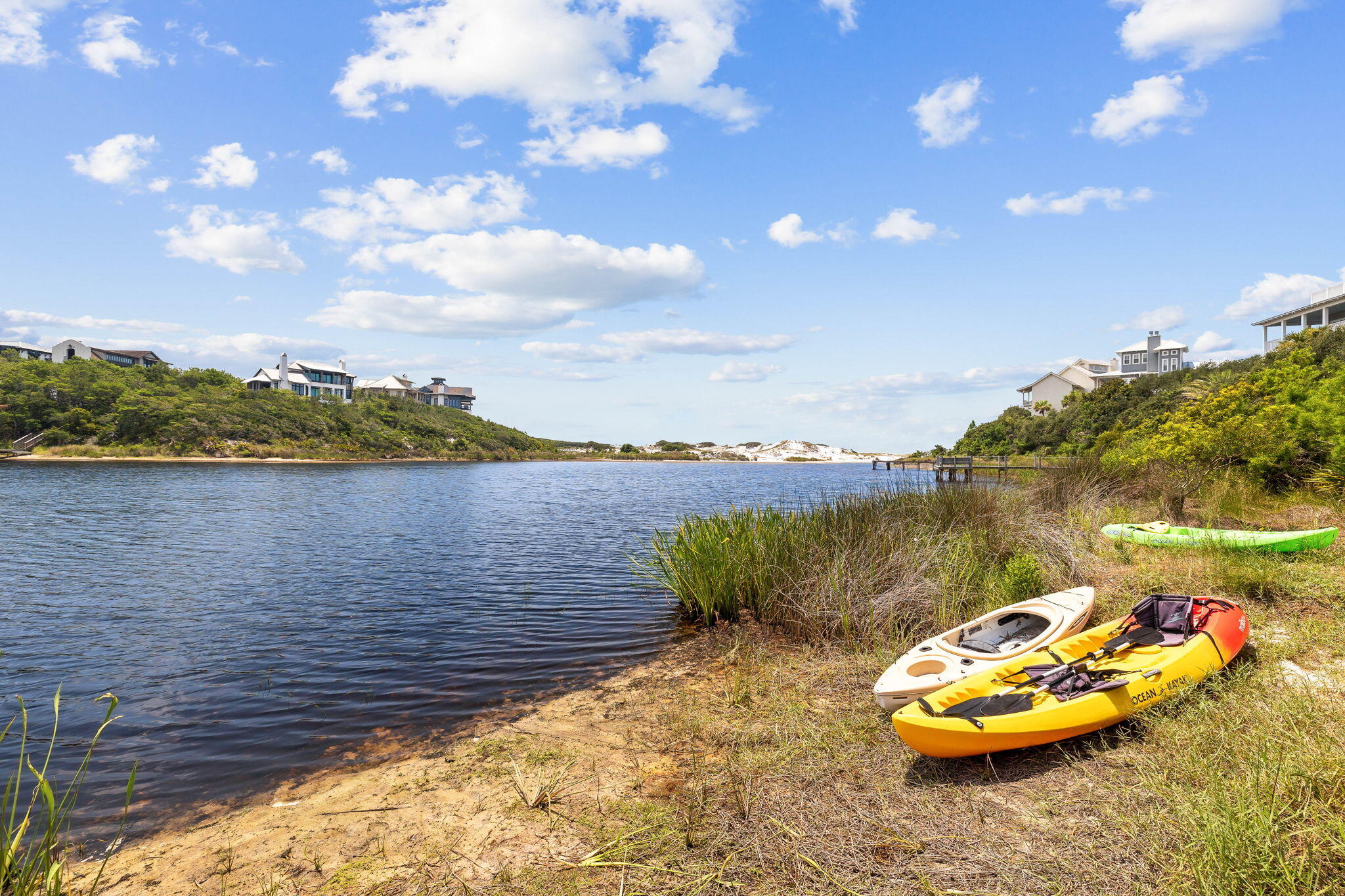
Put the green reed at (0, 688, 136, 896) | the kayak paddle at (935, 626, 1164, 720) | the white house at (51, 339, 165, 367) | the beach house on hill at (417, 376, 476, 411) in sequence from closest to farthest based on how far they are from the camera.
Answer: the green reed at (0, 688, 136, 896)
the kayak paddle at (935, 626, 1164, 720)
the white house at (51, 339, 165, 367)
the beach house on hill at (417, 376, 476, 411)

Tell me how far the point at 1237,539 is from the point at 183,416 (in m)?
80.6

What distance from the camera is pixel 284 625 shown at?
10727 millimetres

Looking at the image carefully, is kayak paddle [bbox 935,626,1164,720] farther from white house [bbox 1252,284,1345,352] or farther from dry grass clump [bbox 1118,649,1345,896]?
white house [bbox 1252,284,1345,352]

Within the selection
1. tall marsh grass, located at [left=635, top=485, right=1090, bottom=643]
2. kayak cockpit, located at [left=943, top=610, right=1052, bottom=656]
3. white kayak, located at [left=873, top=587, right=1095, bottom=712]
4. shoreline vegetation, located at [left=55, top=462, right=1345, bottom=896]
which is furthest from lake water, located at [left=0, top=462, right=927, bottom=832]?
kayak cockpit, located at [left=943, top=610, right=1052, bottom=656]

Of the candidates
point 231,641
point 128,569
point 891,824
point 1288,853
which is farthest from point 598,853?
point 128,569

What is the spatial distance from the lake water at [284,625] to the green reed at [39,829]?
421mm

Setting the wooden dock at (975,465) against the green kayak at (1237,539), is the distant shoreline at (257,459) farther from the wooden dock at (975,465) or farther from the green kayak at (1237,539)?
the green kayak at (1237,539)

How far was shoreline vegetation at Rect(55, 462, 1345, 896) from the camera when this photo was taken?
3.43 metres

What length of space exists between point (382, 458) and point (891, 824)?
83464mm

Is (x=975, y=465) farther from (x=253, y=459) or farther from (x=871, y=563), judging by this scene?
(x=253, y=459)

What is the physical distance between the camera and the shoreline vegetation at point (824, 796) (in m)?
3.43

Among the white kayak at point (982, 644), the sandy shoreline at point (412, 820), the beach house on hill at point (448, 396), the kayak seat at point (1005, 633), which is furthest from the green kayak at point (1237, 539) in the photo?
the beach house on hill at point (448, 396)

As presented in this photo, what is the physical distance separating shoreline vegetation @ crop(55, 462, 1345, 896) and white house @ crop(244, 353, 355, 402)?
308ft

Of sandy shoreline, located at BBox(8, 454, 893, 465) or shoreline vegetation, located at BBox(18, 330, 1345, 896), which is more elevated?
sandy shoreline, located at BBox(8, 454, 893, 465)
